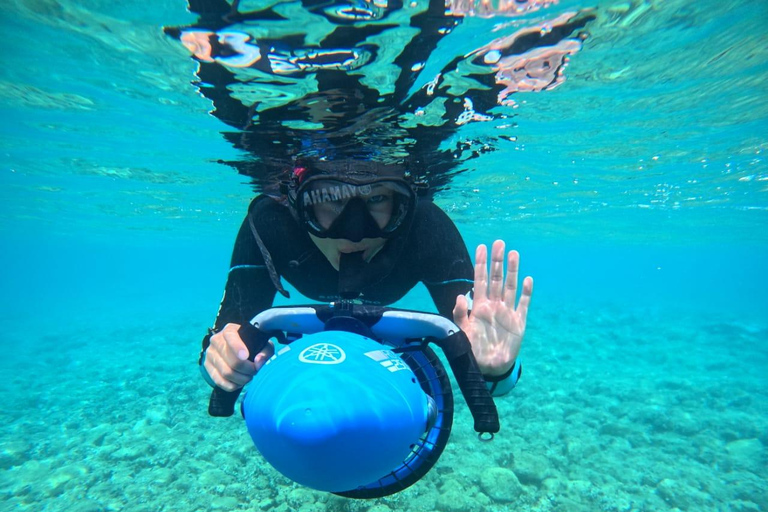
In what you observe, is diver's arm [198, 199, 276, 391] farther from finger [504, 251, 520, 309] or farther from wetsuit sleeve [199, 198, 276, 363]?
finger [504, 251, 520, 309]

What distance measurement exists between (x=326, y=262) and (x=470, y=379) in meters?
2.50

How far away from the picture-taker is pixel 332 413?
4.53 feet

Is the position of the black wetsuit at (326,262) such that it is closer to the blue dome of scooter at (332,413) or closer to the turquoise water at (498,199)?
the blue dome of scooter at (332,413)

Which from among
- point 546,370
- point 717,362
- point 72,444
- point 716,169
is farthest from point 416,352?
point 717,362

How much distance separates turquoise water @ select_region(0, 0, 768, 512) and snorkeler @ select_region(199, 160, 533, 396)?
3.13 m

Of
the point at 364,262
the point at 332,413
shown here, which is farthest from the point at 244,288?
the point at 332,413

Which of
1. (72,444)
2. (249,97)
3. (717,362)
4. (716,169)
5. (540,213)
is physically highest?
(249,97)

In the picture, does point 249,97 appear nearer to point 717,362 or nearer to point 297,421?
point 297,421

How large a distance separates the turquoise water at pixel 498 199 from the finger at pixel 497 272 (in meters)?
3.97

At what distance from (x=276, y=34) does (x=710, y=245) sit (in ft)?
174

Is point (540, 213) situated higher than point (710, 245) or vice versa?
point (540, 213)

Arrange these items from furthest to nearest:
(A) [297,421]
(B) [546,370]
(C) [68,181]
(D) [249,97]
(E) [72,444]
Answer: (C) [68,181], (B) [546,370], (E) [72,444], (D) [249,97], (A) [297,421]

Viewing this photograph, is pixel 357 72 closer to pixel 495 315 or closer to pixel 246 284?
pixel 246 284

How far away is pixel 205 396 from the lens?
500 inches
